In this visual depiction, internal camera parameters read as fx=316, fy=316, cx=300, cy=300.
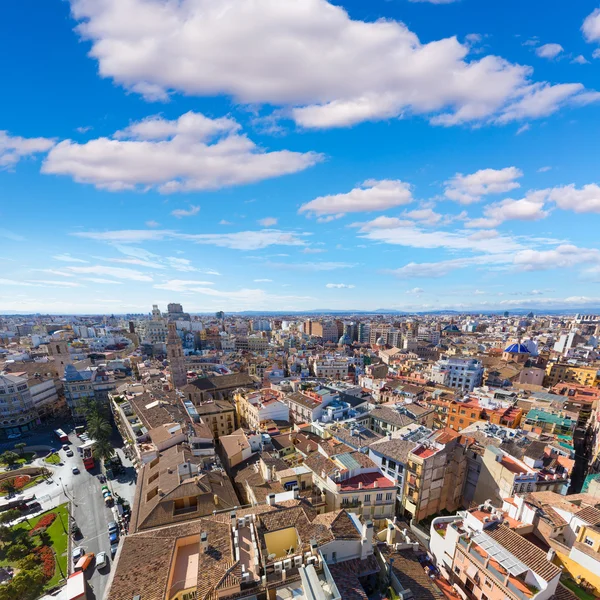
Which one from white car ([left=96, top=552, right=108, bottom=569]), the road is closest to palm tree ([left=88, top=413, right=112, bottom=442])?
the road

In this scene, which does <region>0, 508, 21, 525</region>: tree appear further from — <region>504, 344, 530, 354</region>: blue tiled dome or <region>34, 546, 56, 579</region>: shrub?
<region>504, 344, 530, 354</region>: blue tiled dome

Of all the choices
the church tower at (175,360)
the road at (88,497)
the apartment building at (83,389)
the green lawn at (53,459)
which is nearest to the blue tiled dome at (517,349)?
the church tower at (175,360)

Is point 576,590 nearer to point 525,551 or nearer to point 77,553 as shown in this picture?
point 525,551

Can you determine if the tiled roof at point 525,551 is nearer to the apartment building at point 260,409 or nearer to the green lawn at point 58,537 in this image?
the apartment building at point 260,409

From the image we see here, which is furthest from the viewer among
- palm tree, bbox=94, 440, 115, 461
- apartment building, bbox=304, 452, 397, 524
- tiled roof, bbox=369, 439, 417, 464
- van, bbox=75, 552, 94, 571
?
palm tree, bbox=94, 440, 115, 461

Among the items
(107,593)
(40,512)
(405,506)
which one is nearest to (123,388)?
(40,512)

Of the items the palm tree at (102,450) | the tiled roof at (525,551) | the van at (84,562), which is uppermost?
the tiled roof at (525,551)
